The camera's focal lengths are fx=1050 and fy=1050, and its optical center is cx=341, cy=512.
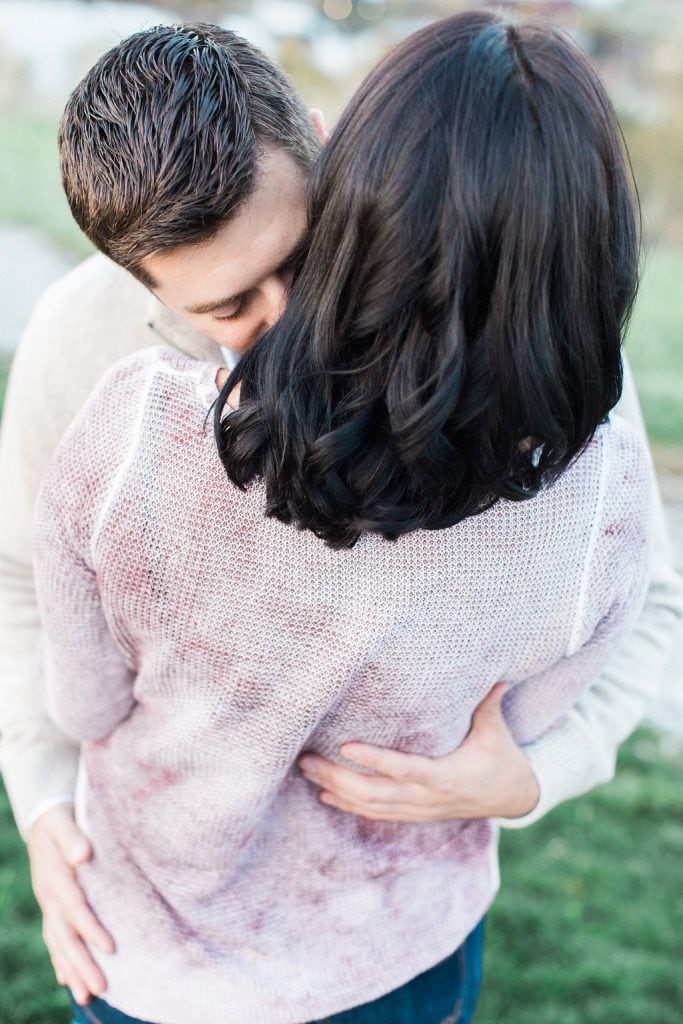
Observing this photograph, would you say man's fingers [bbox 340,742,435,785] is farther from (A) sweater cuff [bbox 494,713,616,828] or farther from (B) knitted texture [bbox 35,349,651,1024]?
(A) sweater cuff [bbox 494,713,616,828]

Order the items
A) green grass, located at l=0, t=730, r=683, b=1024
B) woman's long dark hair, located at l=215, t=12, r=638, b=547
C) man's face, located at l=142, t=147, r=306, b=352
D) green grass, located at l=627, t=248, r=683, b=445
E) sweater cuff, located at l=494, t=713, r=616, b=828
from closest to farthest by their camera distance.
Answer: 1. woman's long dark hair, located at l=215, t=12, r=638, b=547
2. man's face, located at l=142, t=147, r=306, b=352
3. sweater cuff, located at l=494, t=713, r=616, b=828
4. green grass, located at l=0, t=730, r=683, b=1024
5. green grass, located at l=627, t=248, r=683, b=445

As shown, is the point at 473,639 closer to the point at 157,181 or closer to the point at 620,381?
the point at 620,381

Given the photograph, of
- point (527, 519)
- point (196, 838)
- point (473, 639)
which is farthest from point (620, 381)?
point (196, 838)

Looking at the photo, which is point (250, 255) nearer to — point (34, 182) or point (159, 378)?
point (159, 378)

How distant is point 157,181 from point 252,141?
5.3 inches

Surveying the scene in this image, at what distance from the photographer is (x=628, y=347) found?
20.6 ft

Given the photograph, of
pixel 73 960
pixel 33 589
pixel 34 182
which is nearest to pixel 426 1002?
pixel 73 960

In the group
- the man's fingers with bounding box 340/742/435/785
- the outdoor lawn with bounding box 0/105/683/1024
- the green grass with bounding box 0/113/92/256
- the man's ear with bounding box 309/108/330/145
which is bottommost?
the green grass with bounding box 0/113/92/256

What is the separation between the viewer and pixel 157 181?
1261 millimetres

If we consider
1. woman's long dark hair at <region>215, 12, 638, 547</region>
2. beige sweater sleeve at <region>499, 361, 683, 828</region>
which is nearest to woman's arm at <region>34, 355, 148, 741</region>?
woman's long dark hair at <region>215, 12, 638, 547</region>

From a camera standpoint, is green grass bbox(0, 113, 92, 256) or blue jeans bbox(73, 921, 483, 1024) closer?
blue jeans bbox(73, 921, 483, 1024)

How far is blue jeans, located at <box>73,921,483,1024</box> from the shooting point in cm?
151

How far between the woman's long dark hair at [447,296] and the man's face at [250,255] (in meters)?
0.18

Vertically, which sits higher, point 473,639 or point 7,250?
point 473,639
